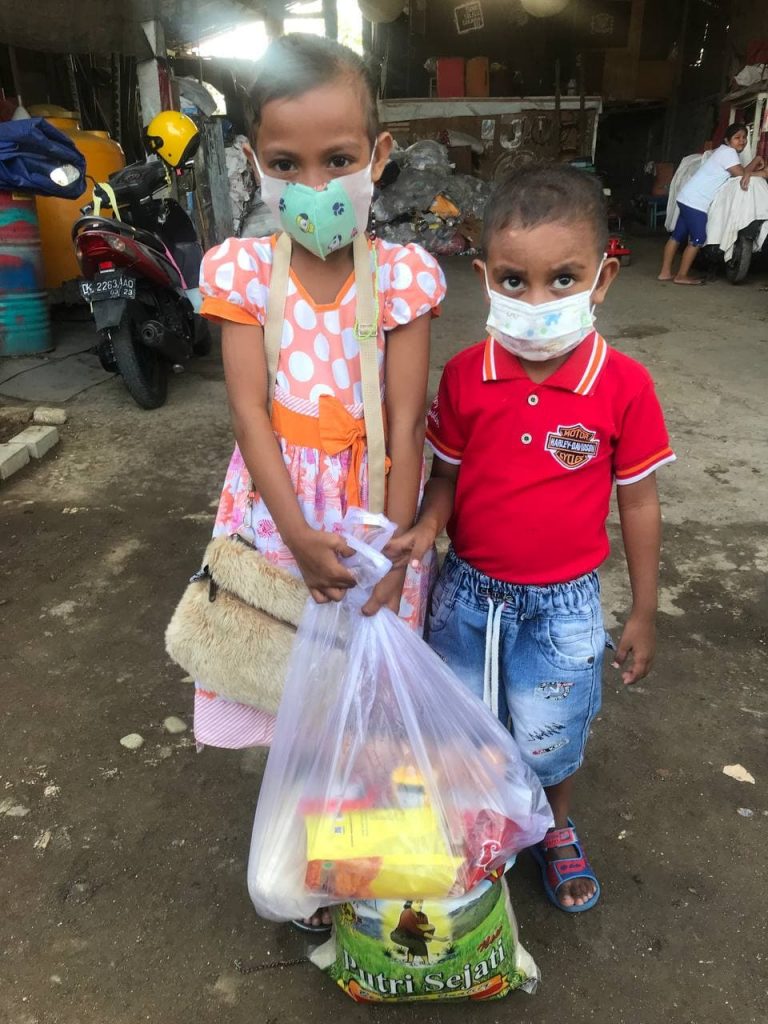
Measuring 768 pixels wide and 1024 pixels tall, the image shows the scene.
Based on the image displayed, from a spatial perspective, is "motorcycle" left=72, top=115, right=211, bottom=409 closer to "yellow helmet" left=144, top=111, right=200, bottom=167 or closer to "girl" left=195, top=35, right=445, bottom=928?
"yellow helmet" left=144, top=111, right=200, bottom=167

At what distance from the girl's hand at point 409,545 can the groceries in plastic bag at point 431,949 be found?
1.78ft

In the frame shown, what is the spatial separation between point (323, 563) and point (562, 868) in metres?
0.92

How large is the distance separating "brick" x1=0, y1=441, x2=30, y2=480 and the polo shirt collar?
2885 millimetres

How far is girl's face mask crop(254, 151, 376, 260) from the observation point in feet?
4.07

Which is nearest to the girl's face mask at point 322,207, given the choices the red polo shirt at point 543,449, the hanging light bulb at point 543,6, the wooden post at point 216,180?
the red polo shirt at point 543,449

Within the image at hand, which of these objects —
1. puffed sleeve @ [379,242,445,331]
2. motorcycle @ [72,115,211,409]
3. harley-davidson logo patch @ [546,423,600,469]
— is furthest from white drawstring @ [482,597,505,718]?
motorcycle @ [72,115,211,409]

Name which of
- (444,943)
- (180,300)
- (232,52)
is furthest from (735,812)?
(232,52)

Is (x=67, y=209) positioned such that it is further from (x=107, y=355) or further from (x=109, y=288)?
(x=109, y=288)

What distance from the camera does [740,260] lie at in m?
7.65

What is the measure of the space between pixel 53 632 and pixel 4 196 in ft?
11.4

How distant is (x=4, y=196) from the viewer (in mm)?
4789

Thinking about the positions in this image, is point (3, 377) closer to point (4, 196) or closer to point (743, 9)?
point (4, 196)

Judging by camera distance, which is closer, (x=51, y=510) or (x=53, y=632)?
(x=53, y=632)

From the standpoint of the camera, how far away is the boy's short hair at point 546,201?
4.06 ft
